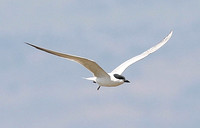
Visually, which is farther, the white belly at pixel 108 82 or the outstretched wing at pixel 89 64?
the white belly at pixel 108 82

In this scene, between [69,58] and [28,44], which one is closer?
[28,44]

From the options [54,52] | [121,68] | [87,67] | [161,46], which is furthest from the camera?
[161,46]

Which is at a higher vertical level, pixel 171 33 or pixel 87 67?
pixel 171 33

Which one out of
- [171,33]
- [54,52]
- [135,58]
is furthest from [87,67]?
[171,33]

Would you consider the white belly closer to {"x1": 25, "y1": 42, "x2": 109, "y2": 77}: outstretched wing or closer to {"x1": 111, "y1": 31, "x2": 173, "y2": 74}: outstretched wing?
{"x1": 25, "y1": 42, "x2": 109, "y2": 77}: outstretched wing

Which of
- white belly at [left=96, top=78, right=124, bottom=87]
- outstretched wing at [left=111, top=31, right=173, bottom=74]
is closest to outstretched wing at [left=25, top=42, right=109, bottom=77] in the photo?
white belly at [left=96, top=78, right=124, bottom=87]

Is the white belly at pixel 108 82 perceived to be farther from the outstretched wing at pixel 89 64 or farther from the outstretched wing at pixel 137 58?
the outstretched wing at pixel 137 58

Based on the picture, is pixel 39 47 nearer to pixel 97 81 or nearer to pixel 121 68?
pixel 97 81

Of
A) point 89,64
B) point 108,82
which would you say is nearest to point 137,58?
point 108,82

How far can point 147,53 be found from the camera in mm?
34906

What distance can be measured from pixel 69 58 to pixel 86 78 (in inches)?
144

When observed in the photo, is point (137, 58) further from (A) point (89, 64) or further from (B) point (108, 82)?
(A) point (89, 64)

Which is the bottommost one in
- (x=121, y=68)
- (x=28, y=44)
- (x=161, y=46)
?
(x=28, y=44)

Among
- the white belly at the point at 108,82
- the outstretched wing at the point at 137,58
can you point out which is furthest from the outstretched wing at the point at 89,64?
the outstretched wing at the point at 137,58
